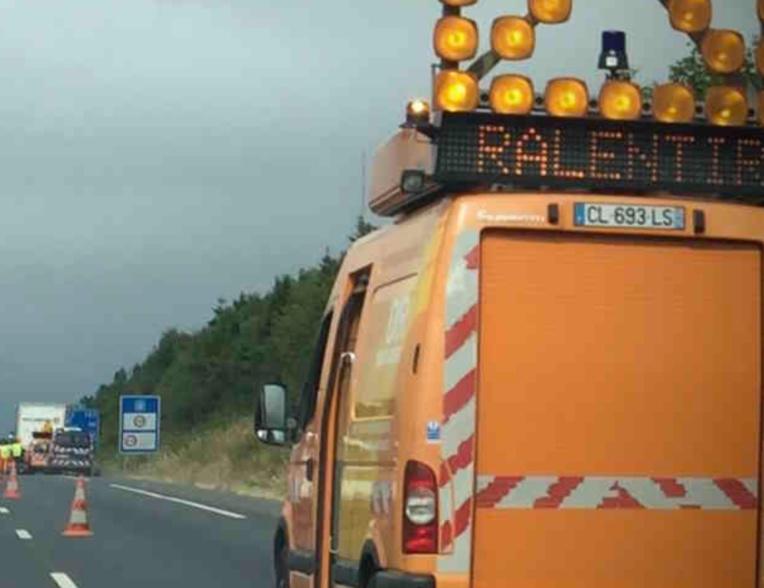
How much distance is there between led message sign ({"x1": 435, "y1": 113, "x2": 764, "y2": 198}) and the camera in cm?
891

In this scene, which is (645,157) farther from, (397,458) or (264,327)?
(264,327)

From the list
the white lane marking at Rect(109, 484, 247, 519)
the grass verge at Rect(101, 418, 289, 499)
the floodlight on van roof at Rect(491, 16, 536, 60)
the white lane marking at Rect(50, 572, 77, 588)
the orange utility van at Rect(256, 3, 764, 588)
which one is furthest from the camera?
the grass verge at Rect(101, 418, 289, 499)

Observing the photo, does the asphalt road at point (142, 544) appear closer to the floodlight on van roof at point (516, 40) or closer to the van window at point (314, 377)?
the van window at point (314, 377)

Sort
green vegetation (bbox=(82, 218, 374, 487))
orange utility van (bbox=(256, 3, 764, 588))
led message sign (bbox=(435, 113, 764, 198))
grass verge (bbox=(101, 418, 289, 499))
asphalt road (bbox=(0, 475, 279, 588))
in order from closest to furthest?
orange utility van (bbox=(256, 3, 764, 588))
led message sign (bbox=(435, 113, 764, 198))
asphalt road (bbox=(0, 475, 279, 588))
grass verge (bbox=(101, 418, 289, 499))
green vegetation (bbox=(82, 218, 374, 487))

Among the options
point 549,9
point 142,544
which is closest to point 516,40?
point 549,9

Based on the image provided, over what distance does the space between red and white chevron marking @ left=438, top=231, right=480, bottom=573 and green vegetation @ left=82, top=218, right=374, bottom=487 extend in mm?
35435

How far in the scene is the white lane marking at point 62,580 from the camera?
19.0 meters

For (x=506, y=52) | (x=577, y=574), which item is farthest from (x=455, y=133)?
(x=577, y=574)

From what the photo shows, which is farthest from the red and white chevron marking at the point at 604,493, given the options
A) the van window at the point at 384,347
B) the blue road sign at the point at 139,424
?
the blue road sign at the point at 139,424

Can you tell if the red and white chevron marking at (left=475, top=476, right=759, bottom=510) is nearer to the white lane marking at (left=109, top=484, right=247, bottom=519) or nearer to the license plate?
the license plate

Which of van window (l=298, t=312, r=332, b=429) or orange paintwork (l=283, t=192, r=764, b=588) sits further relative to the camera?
van window (l=298, t=312, r=332, b=429)

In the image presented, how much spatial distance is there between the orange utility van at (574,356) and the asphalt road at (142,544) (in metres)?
10.5

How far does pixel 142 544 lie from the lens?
2503 cm

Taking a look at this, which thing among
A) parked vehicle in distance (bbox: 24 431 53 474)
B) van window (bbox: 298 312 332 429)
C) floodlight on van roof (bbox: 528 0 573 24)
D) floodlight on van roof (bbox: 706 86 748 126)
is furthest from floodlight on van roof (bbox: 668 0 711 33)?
parked vehicle in distance (bbox: 24 431 53 474)
